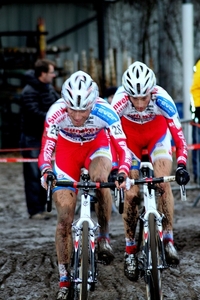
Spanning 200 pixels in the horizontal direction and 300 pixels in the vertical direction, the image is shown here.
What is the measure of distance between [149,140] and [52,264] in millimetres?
1612

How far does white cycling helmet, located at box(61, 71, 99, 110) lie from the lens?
611 centimetres

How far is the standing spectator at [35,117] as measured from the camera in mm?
10109

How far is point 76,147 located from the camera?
21.8 feet

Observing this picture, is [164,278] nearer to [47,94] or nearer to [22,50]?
[47,94]

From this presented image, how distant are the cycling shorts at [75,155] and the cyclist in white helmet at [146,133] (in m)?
0.39

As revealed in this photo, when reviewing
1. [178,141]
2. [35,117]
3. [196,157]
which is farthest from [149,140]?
[196,157]

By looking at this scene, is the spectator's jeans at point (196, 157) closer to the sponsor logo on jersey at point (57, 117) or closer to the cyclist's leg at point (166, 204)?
the cyclist's leg at point (166, 204)

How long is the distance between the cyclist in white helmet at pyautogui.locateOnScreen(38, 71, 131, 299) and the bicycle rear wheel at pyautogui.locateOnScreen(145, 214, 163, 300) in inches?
21.3

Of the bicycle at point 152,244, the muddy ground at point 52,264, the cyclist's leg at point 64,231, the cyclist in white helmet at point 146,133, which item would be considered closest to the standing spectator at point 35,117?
the muddy ground at point 52,264

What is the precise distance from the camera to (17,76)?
18891 millimetres

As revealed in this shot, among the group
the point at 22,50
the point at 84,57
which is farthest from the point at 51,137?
the point at 84,57

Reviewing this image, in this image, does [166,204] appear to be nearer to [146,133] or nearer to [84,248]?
[146,133]

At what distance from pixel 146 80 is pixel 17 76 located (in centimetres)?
1263

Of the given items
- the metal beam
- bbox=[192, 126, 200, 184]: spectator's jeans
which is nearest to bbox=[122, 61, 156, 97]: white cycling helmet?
bbox=[192, 126, 200, 184]: spectator's jeans
